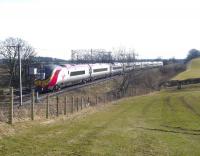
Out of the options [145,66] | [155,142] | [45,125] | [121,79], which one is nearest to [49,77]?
[45,125]

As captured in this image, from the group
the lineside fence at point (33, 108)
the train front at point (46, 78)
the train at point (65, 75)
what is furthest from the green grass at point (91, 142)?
the train at point (65, 75)

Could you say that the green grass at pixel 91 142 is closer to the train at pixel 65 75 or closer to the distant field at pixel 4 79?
the train at pixel 65 75

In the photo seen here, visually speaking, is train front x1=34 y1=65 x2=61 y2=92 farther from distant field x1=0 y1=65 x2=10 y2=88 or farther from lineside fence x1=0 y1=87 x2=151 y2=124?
distant field x1=0 y1=65 x2=10 y2=88

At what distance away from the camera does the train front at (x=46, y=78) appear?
155 ft

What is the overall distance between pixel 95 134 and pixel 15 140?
3.42 metres

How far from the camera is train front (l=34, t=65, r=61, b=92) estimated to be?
155 ft

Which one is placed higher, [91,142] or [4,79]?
[91,142]

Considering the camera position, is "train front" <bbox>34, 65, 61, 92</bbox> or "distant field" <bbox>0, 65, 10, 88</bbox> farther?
"distant field" <bbox>0, 65, 10, 88</bbox>

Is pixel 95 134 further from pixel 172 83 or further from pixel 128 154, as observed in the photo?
pixel 172 83

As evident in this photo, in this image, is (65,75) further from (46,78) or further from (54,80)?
(46,78)

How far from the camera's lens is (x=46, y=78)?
47125mm

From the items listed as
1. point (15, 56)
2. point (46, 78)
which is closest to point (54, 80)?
point (46, 78)

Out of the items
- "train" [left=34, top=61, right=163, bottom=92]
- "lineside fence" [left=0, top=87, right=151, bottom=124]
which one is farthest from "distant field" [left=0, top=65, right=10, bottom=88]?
"lineside fence" [left=0, top=87, right=151, bottom=124]

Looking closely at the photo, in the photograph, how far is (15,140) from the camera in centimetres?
1280
